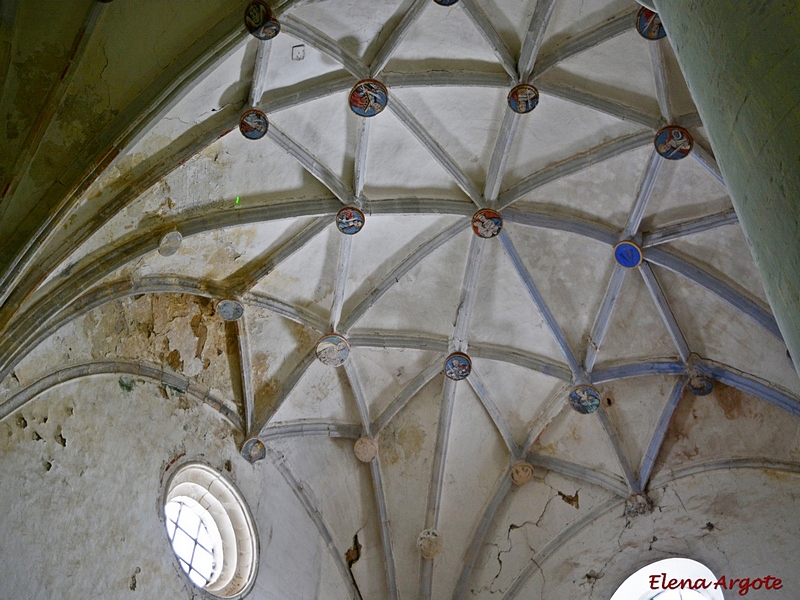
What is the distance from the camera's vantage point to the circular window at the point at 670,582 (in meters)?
11.7

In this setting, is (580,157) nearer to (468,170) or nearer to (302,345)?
(468,170)

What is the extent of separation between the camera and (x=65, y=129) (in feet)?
29.9

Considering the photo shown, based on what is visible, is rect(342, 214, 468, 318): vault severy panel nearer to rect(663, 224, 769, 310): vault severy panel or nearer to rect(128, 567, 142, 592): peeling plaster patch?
rect(663, 224, 769, 310): vault severy panel

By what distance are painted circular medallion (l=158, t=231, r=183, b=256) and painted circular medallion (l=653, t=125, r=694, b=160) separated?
6055 mm

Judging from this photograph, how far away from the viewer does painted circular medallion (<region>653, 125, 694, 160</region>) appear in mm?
10852

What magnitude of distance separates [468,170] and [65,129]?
17.7 feet

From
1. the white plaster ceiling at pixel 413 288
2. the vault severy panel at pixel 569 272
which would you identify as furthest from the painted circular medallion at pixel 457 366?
the vault severy panel at pixel 569 272

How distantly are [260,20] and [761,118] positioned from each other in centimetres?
764

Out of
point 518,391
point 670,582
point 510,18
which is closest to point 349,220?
point 510,18

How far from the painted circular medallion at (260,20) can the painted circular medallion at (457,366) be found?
5683mm

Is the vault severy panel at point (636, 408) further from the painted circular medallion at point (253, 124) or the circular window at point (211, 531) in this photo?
the painted circular medallion at point (253, 124)

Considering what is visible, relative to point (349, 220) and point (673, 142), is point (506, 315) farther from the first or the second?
point (673, 142)

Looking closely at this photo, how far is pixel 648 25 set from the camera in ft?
33.3

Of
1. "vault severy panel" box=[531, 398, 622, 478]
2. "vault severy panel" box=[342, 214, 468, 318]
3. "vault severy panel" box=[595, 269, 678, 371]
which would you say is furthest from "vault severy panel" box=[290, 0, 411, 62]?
"vault severy panel" box=[531, 398, 622, 478]
